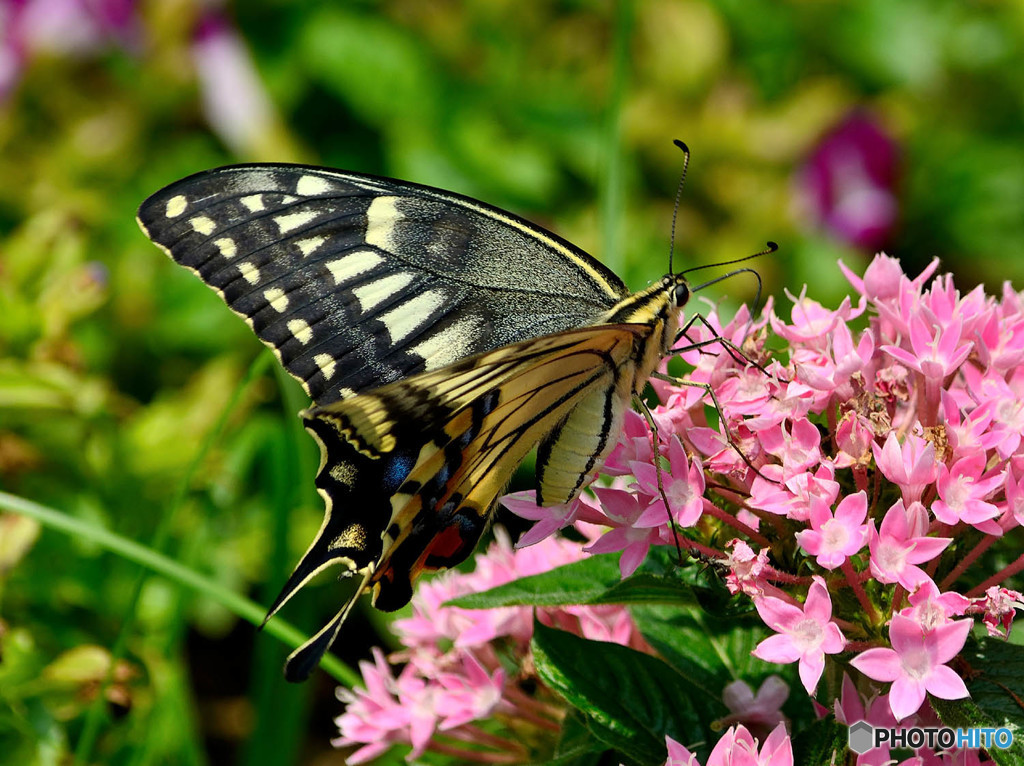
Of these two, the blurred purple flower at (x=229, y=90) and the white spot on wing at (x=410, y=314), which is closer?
the white spot on wing at (x=410, y=314)

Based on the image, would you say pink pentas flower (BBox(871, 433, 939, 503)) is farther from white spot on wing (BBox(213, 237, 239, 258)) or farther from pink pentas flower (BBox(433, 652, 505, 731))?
white spot on wing (BBox(213, 237, 239, 258))

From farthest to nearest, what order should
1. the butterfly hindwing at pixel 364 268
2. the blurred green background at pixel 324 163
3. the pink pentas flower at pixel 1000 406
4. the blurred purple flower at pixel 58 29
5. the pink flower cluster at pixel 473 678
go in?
the blurred purple flower at pixel 58 29 → the blurred green background at pixel 324 163 → the butterfly hindwing at pixel 364 268 → the pink flower cluster at pixel 473 678 → the pink pentas flower at pixel 1000 406

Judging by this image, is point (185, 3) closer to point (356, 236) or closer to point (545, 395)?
point (356, 236)

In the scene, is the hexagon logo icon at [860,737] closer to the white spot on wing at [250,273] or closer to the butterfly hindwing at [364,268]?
the butterfly hindwing at [364,268]

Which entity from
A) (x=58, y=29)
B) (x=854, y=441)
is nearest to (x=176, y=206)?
(x=854, y=441)

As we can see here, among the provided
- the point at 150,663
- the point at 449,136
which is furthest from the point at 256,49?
the point at 150,663

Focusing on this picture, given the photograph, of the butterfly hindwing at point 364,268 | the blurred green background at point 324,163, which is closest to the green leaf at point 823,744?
the butterfly hindwing at point 364,268

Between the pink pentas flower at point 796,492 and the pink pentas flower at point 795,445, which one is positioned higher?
Answer: the pink pentas flower at point 795,445
